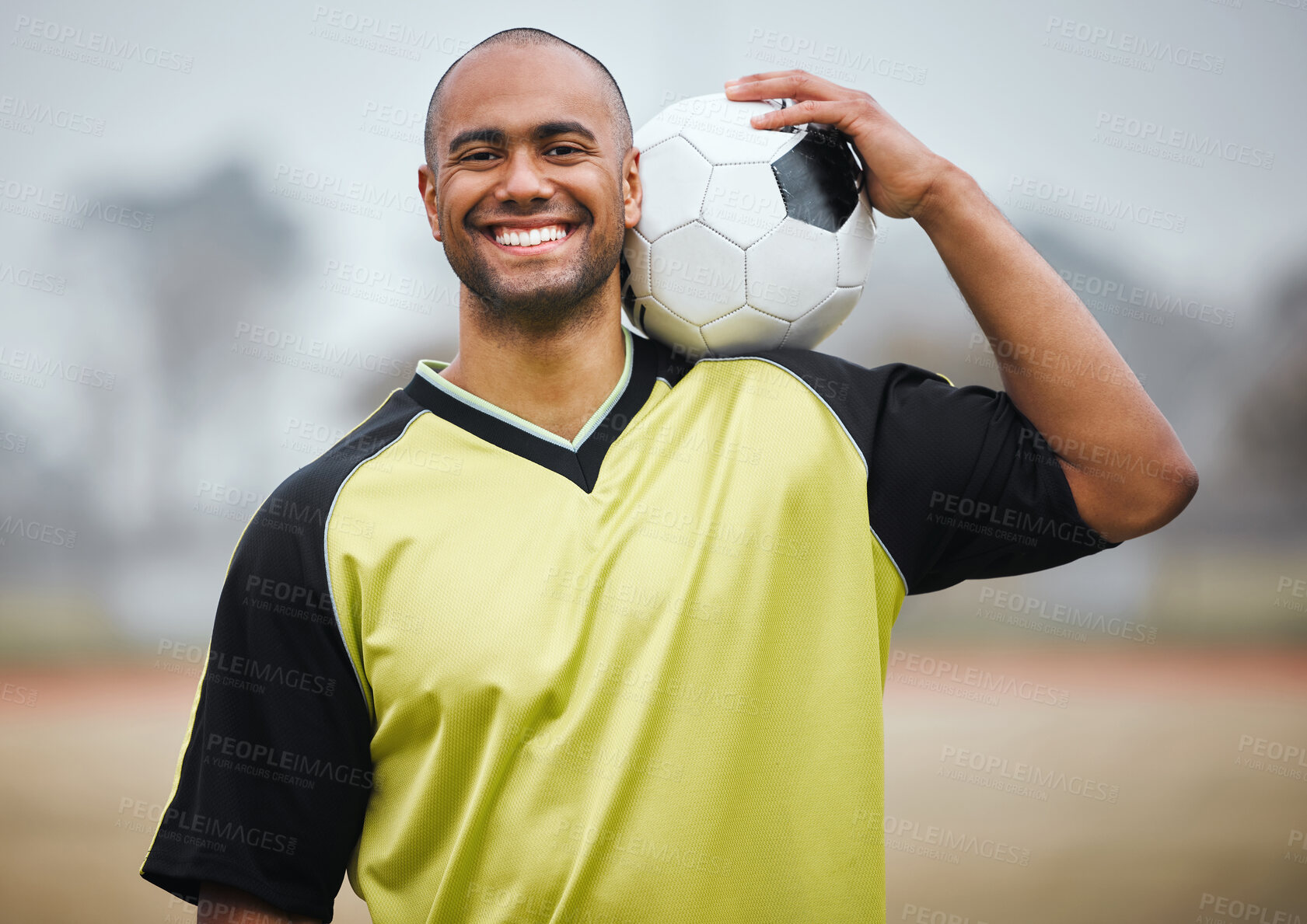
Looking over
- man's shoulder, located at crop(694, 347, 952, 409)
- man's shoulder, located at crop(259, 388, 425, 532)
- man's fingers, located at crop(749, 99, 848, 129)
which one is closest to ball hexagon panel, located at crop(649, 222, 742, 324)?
man's shoulder, located at crop(694, 347, 952, 409)

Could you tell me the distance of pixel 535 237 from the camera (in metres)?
1.66

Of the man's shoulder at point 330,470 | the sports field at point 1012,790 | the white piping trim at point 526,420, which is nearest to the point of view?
the man's shoulder at point 330,470

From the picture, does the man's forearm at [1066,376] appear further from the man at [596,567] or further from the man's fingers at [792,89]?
the man's fingers at [792,89]

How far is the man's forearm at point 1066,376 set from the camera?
61.0 inches

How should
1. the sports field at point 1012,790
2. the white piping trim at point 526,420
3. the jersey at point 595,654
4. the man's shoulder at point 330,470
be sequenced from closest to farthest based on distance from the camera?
the jersey at point 595,654 → the man's shoulder at point 330,470 → the white piping trim at point 526,420 → the sports field at point 1012,790

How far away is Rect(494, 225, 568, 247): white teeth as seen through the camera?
166 centimetres

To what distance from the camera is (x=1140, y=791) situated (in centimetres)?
671

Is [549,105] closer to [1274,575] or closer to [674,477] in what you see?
[674,477]

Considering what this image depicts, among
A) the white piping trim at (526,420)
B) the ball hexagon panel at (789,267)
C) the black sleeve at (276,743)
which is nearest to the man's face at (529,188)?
the white piping trim at (526,420)

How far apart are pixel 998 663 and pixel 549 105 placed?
1109cm

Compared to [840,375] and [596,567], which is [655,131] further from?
[596,567]

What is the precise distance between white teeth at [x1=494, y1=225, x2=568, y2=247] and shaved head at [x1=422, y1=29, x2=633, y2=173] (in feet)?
0.64

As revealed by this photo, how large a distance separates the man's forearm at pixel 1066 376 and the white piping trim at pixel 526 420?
0.59 meters

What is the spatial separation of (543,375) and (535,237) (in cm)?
23
